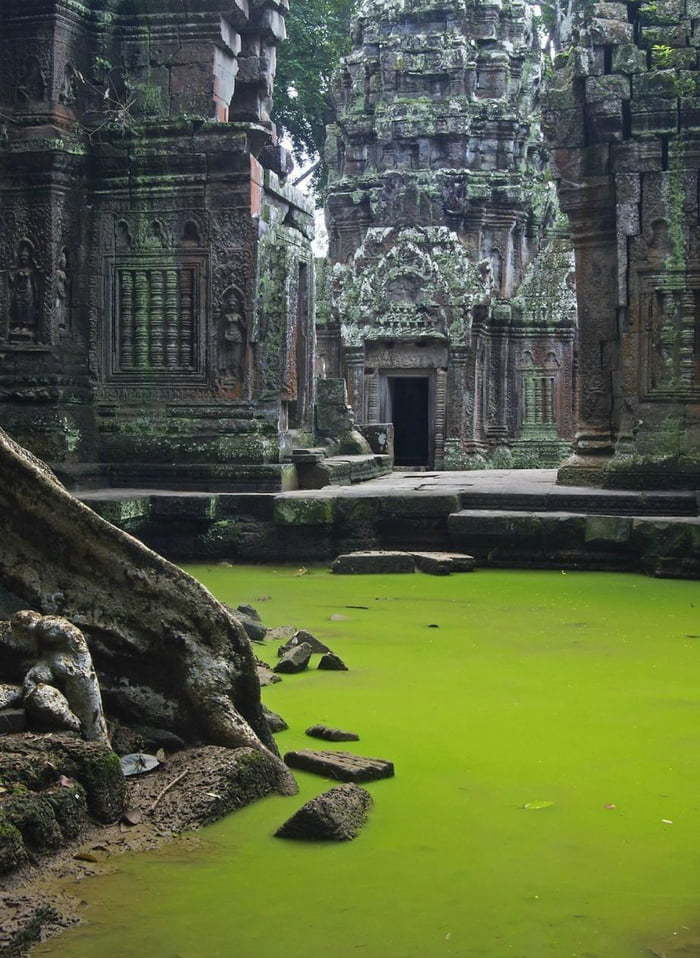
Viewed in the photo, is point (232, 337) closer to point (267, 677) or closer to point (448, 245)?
point (267, 677)

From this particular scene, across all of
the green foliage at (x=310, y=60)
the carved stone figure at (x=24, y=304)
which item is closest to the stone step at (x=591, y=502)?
the carved stone figure at (x=24, y=304)

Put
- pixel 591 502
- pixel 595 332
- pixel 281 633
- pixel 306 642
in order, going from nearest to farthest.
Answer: pixel 306 642 < pixel 281 633 < pixel 591 502 < pixel 595 332

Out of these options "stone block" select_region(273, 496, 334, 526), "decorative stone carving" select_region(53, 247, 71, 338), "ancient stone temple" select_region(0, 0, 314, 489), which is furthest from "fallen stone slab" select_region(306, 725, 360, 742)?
"decorative stone carving" select_region(53, 247, 71, 338)

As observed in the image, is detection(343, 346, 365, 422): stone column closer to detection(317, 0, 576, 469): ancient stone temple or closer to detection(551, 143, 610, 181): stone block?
detection(317, 0, 576, 469): ancient stone temple

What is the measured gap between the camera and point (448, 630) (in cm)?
660

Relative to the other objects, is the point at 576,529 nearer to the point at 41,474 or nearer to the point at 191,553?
the point at 191,553

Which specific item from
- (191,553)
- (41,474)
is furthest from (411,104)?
(41,474)

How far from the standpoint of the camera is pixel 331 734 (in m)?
4.30

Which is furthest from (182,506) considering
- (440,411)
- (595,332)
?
(440,411)

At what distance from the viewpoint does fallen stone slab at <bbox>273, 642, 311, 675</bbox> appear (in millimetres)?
5410

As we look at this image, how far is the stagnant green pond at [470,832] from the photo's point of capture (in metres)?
2.72

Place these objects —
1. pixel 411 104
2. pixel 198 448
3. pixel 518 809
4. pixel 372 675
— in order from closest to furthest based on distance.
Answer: pixel 518 809 → pixel 372 675 → pixel 198 448 → pixel 411 104

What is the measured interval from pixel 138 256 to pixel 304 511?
2.62 meters

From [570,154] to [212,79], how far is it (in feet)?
9.63
